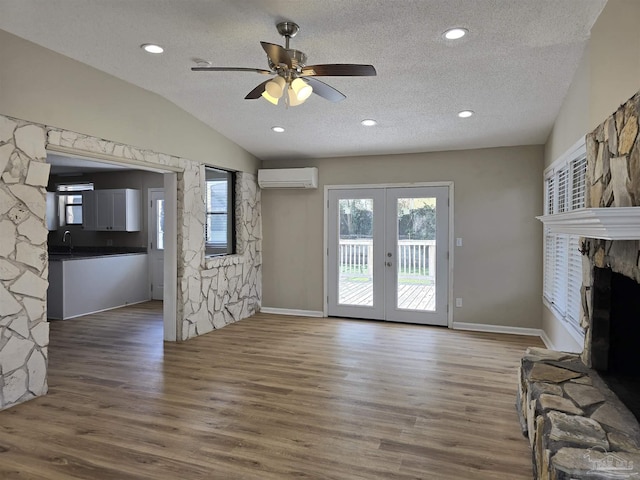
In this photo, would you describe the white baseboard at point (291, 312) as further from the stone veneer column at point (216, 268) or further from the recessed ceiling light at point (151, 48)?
the recessed ceiling light at point (151, 48)

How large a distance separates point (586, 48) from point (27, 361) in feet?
16.6

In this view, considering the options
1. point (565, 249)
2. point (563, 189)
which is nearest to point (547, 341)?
point (565, 249)

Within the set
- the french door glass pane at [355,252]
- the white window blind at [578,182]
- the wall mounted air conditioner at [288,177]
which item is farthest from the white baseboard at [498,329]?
the wall mounted air conditioner at [288,177]

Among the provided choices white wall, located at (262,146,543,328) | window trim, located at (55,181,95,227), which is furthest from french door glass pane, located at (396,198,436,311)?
window trim, located at (55,181,95,227)

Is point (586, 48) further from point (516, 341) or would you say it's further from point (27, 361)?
point (27, 361)

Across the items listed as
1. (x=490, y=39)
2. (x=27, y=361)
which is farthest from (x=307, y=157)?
(x=27, y=361)

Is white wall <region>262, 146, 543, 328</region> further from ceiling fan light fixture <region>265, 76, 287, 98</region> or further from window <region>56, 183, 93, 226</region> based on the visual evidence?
window <region>56, 183, 93, 226</region>

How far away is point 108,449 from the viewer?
2.67m

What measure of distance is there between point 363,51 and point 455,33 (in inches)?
28.8

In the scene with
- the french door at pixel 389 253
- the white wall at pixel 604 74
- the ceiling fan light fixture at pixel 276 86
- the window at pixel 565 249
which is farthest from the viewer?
the french door at pixel 389 253

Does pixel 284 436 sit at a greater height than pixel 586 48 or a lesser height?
lesser

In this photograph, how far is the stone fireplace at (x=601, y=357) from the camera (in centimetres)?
173

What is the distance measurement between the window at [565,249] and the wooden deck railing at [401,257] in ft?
4.83

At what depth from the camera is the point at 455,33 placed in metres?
3.11
